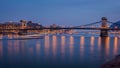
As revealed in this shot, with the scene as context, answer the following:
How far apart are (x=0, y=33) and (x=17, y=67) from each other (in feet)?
144

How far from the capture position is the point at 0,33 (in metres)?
52.7

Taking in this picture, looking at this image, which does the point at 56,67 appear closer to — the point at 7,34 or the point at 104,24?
the point at 104,24

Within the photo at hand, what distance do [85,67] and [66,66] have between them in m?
0.58

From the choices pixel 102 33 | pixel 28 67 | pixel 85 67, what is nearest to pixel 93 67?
pixel 85 67

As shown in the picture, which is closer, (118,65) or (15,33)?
(118,65)

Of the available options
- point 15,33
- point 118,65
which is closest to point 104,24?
point 15,33

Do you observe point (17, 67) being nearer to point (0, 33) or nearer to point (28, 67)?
point (28, 67)

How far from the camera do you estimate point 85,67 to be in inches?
394

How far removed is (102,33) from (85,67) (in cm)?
3628

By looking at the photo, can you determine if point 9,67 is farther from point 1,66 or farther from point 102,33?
point 102,33

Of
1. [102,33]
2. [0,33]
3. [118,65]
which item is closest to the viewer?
[118,65]

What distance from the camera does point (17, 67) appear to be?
31.8ft

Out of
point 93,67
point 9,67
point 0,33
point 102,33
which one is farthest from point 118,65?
point 0,33

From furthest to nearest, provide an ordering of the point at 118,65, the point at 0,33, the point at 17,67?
the point at 0,33 → the point at 17,67 → the point at 118,65
